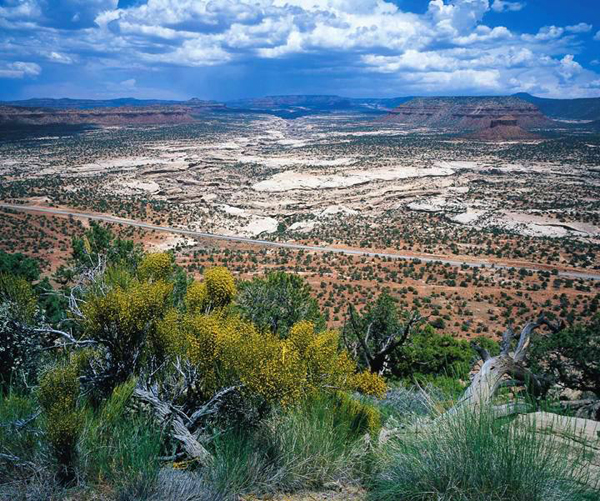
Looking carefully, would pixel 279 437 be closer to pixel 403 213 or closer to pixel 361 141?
pixel 403 213

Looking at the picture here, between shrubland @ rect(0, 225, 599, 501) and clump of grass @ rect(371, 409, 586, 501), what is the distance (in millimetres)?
13

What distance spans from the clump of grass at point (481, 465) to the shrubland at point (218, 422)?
0.01 metres

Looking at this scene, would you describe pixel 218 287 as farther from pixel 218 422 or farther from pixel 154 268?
pixel 218 422

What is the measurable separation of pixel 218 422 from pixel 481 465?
420cm

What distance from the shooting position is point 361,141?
452 feet

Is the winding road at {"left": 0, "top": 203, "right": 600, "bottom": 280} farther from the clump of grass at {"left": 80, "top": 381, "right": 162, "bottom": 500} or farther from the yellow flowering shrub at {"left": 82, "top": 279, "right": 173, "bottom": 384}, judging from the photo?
the clump of grass at {"left": 80, "top": 381, "right": 162, "bottom": 500}

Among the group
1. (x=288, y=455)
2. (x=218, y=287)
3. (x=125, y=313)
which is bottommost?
(x=288, y=455)

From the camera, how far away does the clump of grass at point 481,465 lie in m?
3.59

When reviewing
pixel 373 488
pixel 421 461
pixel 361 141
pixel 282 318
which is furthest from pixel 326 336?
pixel 361 141

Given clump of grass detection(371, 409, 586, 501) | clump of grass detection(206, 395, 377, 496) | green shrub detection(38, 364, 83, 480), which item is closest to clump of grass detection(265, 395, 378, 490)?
clump of grass detection(206, 395, 377, 496)

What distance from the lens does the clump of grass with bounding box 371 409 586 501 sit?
3588 mm

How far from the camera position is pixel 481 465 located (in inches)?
148

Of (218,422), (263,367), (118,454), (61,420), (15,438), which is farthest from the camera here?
(218,422)

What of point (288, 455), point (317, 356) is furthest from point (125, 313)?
point (317, 356)
